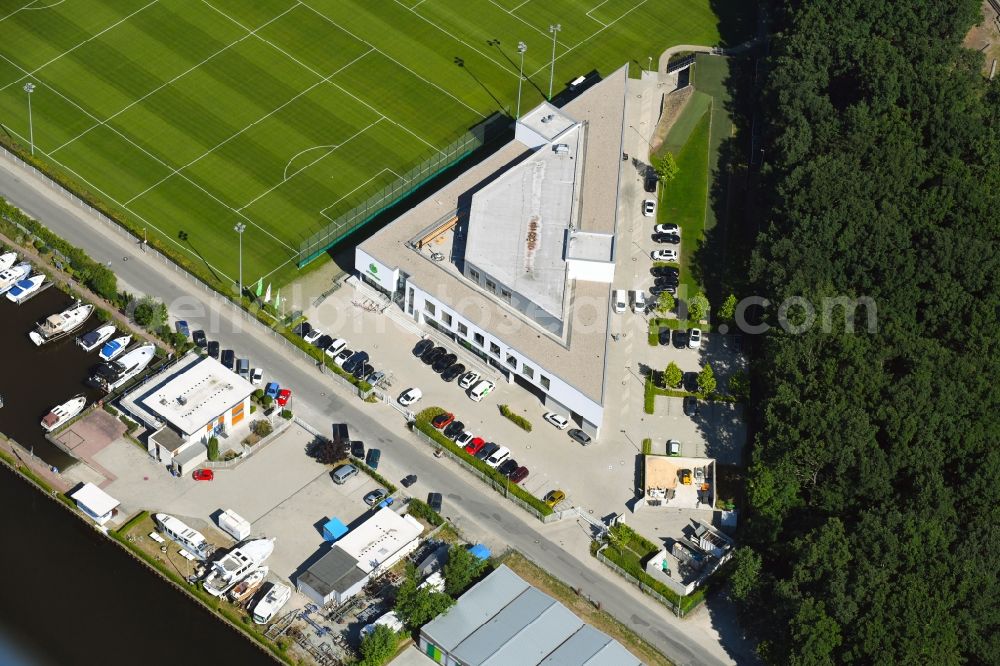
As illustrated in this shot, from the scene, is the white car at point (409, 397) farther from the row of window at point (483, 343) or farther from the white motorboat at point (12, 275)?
the white motorboat at point (12, 275)

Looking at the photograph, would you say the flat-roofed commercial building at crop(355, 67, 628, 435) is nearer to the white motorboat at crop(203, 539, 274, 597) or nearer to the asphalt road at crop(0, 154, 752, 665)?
the asphalt road at crop(0, 154, 752, 665)

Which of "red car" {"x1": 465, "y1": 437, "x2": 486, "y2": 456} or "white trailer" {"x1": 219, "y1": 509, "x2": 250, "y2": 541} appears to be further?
"red car" {"x1": 465, "y1": 437, "x2": 486, "y2": 456}

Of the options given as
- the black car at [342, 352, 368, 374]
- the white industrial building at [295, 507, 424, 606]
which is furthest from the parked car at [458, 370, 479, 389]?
the white industrial building at [295, 507, 424, 606]

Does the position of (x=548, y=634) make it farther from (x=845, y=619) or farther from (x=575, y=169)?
(x=575, y=169)

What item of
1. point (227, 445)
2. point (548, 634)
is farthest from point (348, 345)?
point (548, 634)

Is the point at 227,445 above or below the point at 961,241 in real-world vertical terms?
below

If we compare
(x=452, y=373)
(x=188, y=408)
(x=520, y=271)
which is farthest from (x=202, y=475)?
(x=520, y=271)
